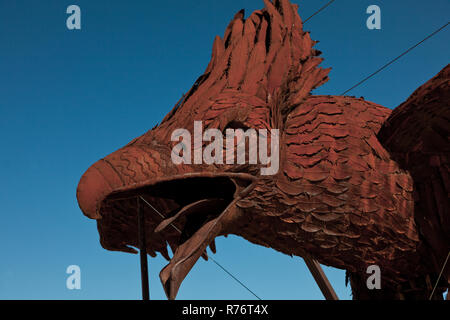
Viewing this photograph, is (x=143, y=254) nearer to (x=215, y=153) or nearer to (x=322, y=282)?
(x=215, y=153)

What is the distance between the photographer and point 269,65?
134 inches

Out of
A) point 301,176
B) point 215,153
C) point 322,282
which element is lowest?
point 322,282

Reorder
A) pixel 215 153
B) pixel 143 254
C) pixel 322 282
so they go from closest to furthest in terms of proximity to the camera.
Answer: pixel 215 153 < pixel 143 254 < pixel 322 282

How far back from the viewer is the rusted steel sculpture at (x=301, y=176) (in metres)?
2.97

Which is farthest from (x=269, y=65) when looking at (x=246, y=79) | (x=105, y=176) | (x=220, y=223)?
(x=105, y=176)

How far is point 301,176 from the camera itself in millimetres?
3072

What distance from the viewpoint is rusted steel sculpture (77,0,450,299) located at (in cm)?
297

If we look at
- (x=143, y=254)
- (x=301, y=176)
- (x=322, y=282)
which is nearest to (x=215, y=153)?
(x=301, y=176)

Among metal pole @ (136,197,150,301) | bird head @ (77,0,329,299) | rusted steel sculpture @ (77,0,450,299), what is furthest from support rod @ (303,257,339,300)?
metal pole @ (136,197,150,301)

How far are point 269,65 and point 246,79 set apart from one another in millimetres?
169

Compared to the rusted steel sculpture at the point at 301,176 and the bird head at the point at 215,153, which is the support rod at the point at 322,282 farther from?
Result: the bird head at the point at 215,153

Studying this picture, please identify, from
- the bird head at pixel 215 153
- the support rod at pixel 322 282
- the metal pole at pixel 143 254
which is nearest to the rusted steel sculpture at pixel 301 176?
the bird head at pixel 215 153

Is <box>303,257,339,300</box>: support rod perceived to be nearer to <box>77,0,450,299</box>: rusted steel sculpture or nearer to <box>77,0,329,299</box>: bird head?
<box>77,0,450,299</box>: rusted steel sculpture
